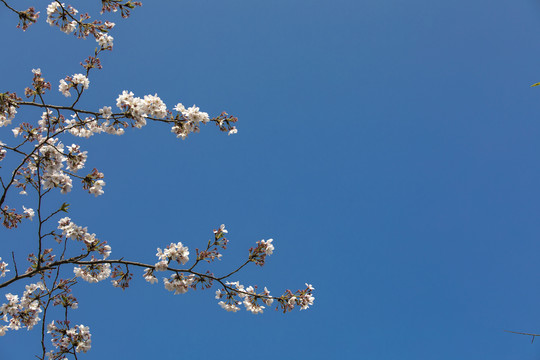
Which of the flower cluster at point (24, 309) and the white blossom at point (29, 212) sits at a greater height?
the white blossom at point (29, 212)

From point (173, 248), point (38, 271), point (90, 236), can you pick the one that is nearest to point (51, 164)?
point (90, 236)

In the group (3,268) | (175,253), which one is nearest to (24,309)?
(3,268)

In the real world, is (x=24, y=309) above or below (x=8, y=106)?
below

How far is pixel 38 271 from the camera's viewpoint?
438 cm

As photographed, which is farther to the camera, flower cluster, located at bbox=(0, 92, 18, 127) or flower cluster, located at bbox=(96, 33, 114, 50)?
flower cluster, located at bbox=(96, 33, 114, 50)

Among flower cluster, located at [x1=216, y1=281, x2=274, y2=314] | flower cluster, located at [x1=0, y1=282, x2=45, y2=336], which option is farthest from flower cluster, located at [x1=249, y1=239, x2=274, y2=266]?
flower cluster, located at [x1=0, y1=282, x2=45, y2=336]

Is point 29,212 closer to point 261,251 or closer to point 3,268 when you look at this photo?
point 3,268

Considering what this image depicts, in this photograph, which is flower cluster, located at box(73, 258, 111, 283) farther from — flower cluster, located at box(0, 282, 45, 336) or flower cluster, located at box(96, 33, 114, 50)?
flower cluster, located at box(96, 33, 114, 50)

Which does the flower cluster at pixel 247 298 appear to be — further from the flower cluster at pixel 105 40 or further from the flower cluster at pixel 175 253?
the flower cluster at pixel 105 40

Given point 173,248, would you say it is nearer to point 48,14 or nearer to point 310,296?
point 310,296

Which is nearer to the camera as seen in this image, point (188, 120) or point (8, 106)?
point (8, 106)

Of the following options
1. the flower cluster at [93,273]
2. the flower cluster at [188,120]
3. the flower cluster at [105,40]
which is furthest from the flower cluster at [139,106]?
the flower cluster at [93,273]

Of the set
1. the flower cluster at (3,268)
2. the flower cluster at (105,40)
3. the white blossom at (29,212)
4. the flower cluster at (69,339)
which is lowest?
the flower cluster at (69,339)

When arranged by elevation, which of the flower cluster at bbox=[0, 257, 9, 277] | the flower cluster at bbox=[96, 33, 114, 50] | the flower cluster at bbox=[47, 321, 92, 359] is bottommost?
the flower cluster at bbox=[47, 321, 92, 359]
